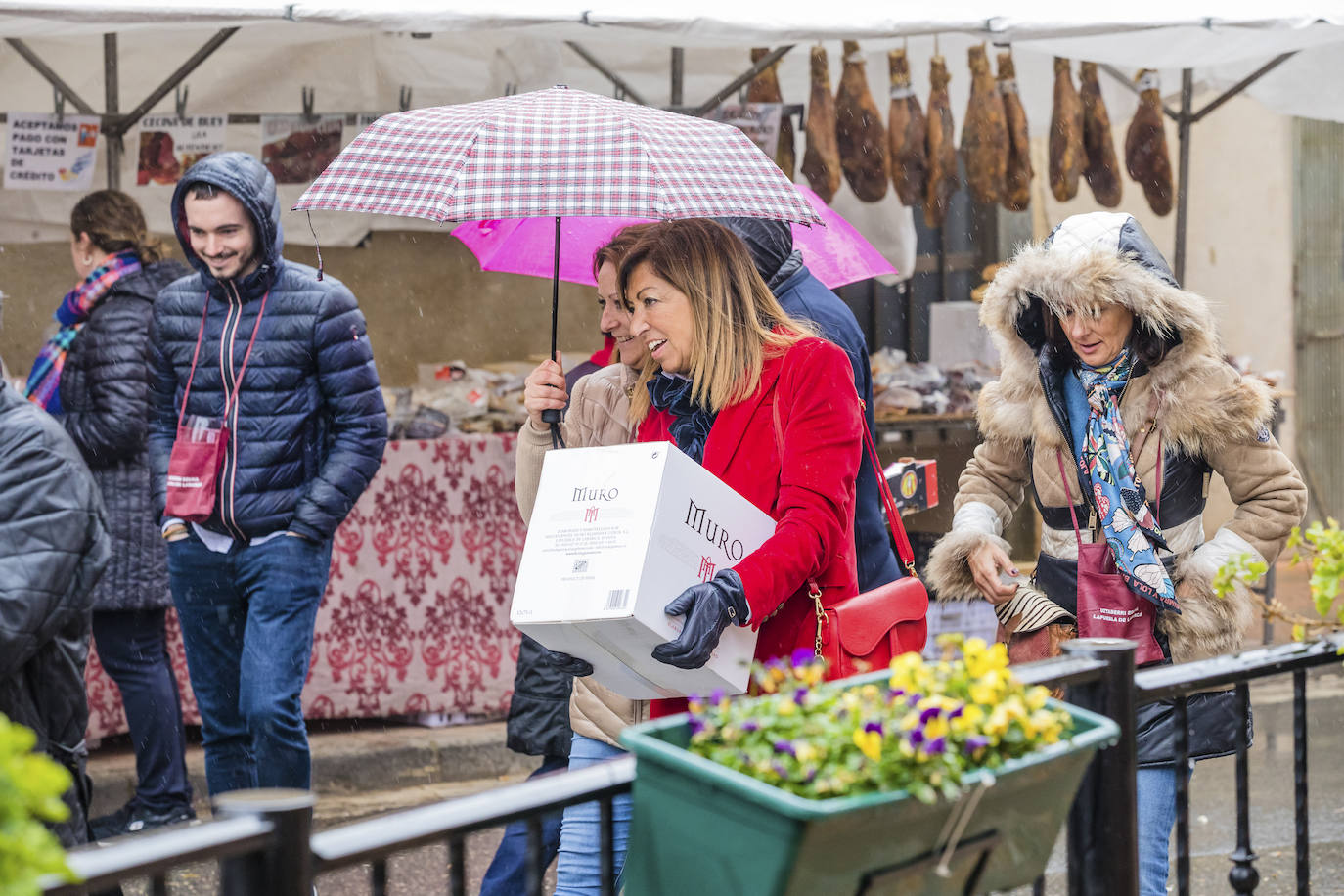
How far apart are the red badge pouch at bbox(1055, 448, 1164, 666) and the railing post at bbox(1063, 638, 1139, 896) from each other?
38.7 inches

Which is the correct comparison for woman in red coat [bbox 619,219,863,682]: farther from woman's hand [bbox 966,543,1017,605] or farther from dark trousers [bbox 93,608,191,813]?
dark trousers [bbox 93,608,191,813]

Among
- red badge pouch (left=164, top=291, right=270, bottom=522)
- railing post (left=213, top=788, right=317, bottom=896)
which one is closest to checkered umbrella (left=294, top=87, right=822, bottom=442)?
red badge pouch (left=164, top=291, right=270, bottom=522)

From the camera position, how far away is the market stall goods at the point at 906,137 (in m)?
7.32

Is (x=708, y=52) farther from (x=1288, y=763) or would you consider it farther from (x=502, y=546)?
(x=1288, y=763)

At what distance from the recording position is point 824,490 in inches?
115

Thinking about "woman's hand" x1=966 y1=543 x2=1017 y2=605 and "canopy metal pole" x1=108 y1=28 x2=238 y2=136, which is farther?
"canopy metal pole" x1=108 y1=28 x2=238 y2=136

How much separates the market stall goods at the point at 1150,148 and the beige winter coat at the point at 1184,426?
4593 millimetres

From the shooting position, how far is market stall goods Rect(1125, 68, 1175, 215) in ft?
25.4

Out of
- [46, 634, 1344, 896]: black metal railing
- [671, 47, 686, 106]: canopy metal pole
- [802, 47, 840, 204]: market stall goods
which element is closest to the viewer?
[46, 634, 1344, 896]: black metal railing

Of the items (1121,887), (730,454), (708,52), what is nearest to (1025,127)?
(708,52)

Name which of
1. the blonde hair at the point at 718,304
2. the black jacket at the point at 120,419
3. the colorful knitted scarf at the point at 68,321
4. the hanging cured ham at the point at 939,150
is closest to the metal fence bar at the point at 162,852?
the blonde hair at the point at 718,304

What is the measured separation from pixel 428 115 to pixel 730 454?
4.32 feet

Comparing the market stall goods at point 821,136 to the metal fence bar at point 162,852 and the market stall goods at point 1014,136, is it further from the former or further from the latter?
the metal fence bar at point 162,852

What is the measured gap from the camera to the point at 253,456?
446cm
